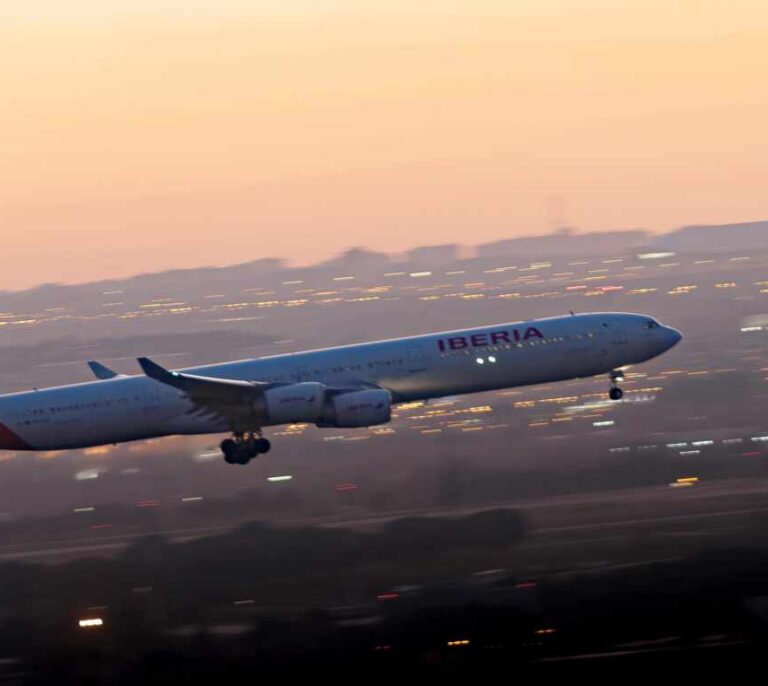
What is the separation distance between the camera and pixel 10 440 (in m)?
58.2

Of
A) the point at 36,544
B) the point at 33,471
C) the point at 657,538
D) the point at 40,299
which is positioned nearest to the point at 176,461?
the point at 33,471

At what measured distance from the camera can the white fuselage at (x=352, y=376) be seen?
2234 inches

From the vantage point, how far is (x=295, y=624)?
4162 centimetres

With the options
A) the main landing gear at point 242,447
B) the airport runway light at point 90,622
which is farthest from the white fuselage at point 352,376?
the airport runway light at point 90,622

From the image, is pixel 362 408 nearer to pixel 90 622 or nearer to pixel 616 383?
pixel 616 383

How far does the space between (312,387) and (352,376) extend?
168cm

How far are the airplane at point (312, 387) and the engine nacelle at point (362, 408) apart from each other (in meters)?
0.04

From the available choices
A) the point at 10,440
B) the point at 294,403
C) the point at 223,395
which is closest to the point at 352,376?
the point at 294,403

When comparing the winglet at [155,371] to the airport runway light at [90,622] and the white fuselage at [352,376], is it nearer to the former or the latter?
the white fuselage at [352,376]

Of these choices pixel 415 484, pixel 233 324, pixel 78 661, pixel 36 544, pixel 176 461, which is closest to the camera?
pixel 78 661

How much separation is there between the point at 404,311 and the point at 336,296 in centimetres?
2531

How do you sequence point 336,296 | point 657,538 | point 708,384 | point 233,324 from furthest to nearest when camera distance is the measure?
point 336,296, point 233,324, point 708,384, point 657,538

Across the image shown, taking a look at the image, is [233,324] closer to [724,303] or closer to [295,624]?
[724,303]

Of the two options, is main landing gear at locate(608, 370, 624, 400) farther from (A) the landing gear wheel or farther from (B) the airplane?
(A) the landing gear wheel
